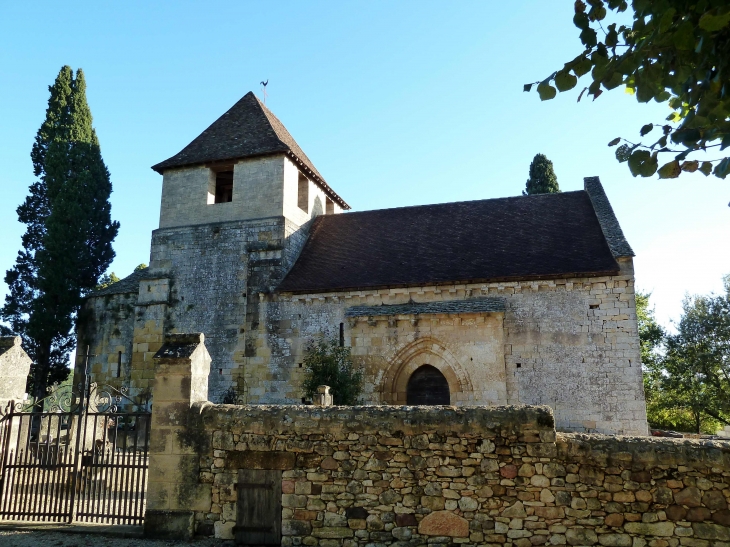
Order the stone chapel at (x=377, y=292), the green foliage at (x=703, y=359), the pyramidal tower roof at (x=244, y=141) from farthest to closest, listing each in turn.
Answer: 1. the green foliage at (x=703, y=359)
2. the pyramidal tower roof at (x=244, y=141)
3. the stone chapel at (x=377, y=292)

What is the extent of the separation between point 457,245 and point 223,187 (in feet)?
27.8

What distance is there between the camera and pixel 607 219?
1566 cm

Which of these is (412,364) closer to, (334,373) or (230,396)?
(334,373)

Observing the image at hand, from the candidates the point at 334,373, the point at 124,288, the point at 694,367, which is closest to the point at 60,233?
the point at 124,288

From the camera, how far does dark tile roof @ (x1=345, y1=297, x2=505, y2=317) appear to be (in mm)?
14320

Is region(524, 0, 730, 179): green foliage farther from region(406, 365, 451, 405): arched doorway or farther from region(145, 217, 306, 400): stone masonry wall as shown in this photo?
region(145, 217, 306, 400): stone masonry wall

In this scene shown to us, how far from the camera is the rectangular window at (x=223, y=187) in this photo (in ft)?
63.1

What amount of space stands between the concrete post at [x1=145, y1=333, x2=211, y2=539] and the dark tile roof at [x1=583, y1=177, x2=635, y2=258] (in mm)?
10762

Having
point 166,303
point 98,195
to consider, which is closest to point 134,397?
point 166,303

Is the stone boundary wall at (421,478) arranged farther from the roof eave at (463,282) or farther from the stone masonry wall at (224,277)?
the stone masonry wall at (224,277)

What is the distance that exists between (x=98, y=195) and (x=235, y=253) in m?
9.07

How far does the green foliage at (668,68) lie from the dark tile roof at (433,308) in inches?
389

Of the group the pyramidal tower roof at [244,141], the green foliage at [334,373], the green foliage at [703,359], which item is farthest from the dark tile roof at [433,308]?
the green foliage at [703,359]

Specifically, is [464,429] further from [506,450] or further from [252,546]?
[252,546]
